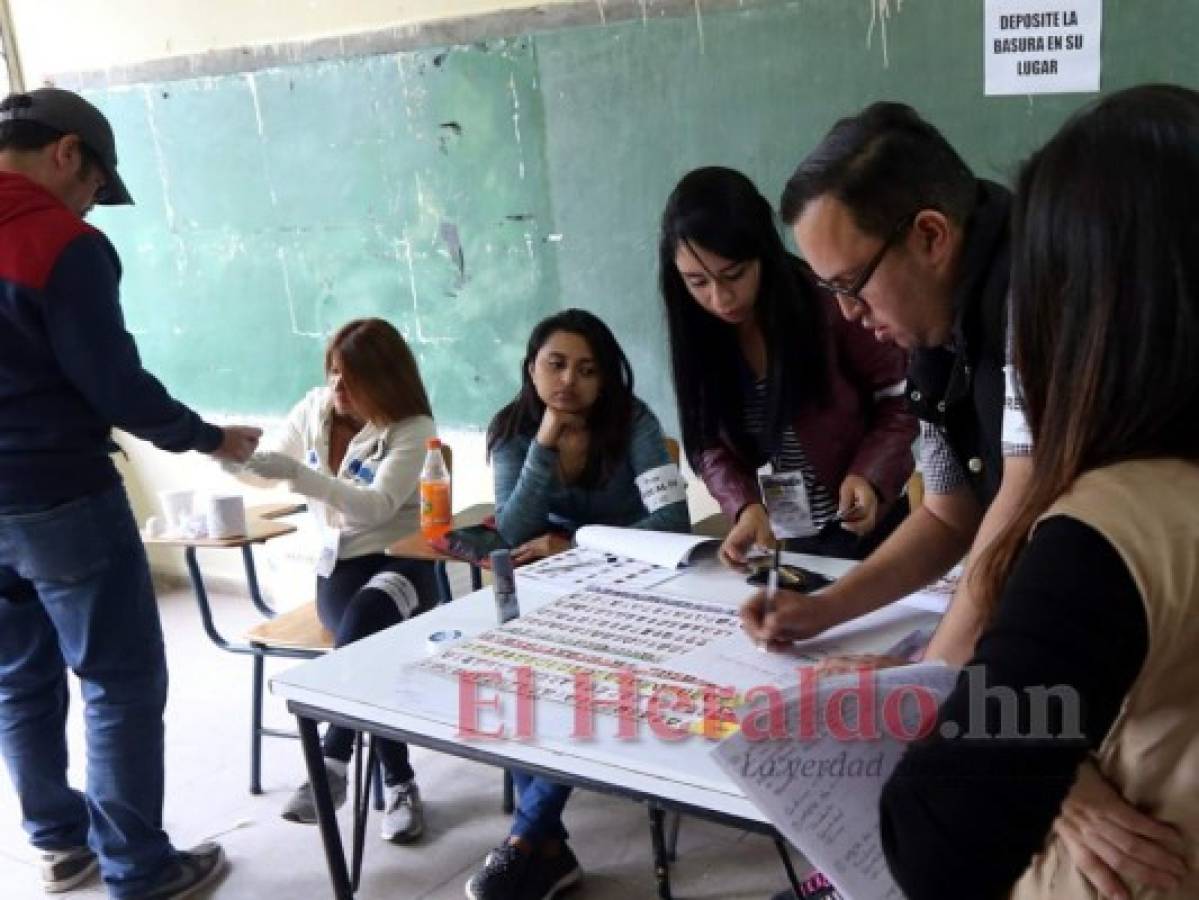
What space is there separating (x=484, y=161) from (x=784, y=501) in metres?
1.67

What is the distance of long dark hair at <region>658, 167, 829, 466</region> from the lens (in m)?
1.99

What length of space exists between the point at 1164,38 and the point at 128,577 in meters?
2.32

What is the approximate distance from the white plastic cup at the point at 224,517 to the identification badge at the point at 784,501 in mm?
1377

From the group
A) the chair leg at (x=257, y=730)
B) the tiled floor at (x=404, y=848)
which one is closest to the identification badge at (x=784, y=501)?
the tiled floor at (x=404, y=848)

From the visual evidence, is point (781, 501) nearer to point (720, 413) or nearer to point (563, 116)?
point (720, 413)

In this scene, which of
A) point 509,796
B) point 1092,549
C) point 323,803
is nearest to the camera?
point 1092,549

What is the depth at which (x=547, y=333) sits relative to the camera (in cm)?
246

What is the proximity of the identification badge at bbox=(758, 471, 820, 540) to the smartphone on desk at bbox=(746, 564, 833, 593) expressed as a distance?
216 millimetres

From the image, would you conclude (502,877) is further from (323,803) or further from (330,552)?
(330,552)

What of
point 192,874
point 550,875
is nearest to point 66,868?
point 192,874

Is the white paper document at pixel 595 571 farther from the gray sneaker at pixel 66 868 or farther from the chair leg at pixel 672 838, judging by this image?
the gray sneaker at pixel 66 868

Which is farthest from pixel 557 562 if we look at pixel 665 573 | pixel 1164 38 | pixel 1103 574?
pixel 1164 38

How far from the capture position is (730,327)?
6.96ft

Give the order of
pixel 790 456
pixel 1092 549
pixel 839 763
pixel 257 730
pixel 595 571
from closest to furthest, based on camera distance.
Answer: pixel 1092 549, pixel 839 763, pixel 595 571, pixel 790 456, pixel 257 730
